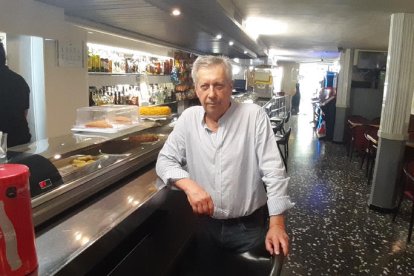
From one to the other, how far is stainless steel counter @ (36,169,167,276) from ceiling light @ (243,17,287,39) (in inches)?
140

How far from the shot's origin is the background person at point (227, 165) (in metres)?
1.50

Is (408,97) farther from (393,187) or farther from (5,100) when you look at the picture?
(5,100)

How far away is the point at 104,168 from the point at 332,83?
Result: 11.3 metres

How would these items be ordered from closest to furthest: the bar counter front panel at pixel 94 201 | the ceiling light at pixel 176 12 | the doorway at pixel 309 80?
the bar counter front panel at pixel 94 201 < the ceiling light at pixel 176 12 < the doorway at pixel 309 80

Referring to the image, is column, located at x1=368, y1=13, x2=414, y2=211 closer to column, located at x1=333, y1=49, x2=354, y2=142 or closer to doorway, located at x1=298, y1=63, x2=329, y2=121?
column, located at x1=333, y1=49, x2=354, y2=142

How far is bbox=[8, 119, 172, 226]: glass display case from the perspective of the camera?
1361 millimetres

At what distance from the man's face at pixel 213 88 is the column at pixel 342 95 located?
8.18 meters

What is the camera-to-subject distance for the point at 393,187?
4.16 metres

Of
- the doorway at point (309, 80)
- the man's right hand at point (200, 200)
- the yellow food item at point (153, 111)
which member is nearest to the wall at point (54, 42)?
the yellow food item at point (153, 111)

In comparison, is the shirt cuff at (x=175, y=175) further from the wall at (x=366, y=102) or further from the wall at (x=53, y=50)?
the wall at (x=366, y=102)

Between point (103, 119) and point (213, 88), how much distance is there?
62.6 inches

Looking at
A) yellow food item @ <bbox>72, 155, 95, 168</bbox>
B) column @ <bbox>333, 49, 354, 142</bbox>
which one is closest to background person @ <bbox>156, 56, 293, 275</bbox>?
yellow food item @ <bbox>72, 155, 95, 168</bbox>

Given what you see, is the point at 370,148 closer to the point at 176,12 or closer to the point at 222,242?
the point at 176,12

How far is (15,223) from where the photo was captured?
2.86ft
